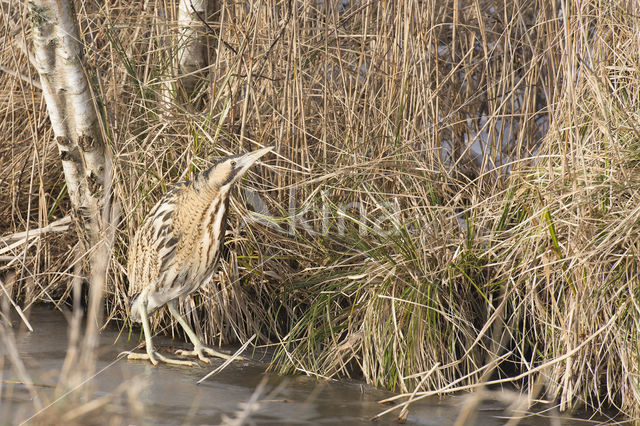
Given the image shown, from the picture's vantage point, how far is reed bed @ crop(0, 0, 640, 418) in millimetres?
3195

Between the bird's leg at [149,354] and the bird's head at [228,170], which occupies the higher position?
the bird's head at [228,170]

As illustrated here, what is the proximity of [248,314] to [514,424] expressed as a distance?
4.70 ft

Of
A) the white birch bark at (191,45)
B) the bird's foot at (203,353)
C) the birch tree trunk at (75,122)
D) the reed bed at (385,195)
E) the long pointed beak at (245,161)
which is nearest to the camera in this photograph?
the reed bed at (385,195)

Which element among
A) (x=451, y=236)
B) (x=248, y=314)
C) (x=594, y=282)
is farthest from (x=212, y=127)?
(x=594, y=282)

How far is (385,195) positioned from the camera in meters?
3.89

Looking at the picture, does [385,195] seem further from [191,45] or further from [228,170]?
[191,45]

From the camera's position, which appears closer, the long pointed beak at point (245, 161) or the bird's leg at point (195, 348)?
the long pointed beak at point (245, 161)

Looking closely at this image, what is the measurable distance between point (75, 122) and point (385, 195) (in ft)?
5.24

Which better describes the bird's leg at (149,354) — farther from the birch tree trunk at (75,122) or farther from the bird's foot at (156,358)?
the birch tree trunk at (75,122)

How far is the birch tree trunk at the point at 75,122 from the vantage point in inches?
153

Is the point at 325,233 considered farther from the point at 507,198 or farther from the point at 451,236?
the point at 507,198

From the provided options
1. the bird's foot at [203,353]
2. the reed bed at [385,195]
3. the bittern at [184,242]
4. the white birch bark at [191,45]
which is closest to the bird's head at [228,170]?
the bittern at [184,242]

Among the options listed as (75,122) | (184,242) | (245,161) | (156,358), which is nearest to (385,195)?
(245,161)

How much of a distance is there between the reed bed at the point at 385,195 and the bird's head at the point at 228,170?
1.21 feet
